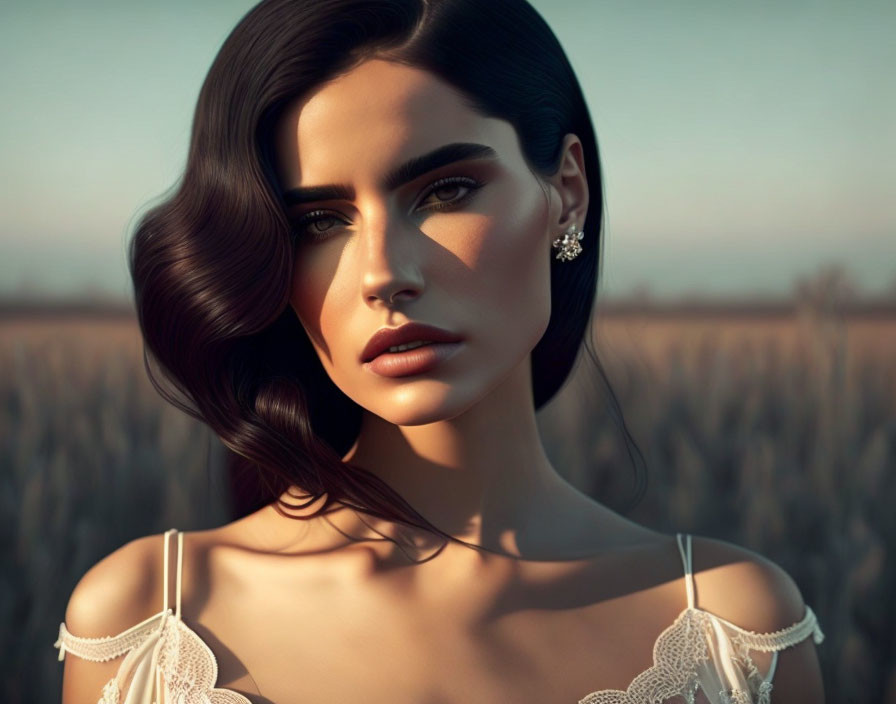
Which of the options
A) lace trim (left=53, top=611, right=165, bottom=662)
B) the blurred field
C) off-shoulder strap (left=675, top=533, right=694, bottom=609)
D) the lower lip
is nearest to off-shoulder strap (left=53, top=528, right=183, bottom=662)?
lace trim (left=53, top=611, right=165, bottom=662)

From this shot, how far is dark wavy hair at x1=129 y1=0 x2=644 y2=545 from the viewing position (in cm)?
166

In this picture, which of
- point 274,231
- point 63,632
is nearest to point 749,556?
point 274,231

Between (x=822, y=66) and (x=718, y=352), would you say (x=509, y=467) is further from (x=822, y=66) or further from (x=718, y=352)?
(x=822, y=66)

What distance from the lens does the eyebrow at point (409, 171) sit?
161cm

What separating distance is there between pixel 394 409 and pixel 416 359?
0.09 meters

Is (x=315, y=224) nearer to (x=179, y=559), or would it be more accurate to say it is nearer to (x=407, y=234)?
(x=407, y=234)

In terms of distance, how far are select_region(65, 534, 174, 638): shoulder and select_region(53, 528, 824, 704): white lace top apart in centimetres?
2

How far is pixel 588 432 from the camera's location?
102 inches

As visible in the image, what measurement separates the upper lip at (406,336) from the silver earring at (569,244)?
1.10 ft

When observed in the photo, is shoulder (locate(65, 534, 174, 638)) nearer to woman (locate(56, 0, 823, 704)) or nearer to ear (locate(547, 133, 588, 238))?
woman (locate(56, 0, 823, 704))

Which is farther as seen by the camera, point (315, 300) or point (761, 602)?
point (761, 602)

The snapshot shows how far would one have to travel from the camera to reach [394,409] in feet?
5.38

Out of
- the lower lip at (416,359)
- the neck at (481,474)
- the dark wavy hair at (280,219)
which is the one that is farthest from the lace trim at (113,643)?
the lower lip at (416,359)

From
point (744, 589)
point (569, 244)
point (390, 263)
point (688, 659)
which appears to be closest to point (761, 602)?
point (744, 589)
